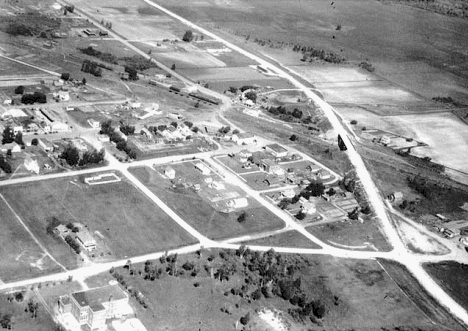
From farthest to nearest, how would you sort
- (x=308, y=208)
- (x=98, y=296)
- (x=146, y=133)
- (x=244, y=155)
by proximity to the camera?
1. (x=146, y=133)
2. (x=244, y=155)
3. (x=308, y=208)
4. (x=98, y=296)

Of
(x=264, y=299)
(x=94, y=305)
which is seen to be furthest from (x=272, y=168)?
(x=94, y=305)

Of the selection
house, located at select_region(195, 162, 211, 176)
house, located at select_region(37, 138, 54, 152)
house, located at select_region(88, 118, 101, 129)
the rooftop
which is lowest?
house, located at select_region(37, 138, 54, 152)

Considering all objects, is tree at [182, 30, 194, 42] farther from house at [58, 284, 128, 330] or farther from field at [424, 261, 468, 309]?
house at [58, 284, 128, 330]

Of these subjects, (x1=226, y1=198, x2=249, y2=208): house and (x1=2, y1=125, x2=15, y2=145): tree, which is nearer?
(x1=226, y1=198, x2=249, y2=208): house

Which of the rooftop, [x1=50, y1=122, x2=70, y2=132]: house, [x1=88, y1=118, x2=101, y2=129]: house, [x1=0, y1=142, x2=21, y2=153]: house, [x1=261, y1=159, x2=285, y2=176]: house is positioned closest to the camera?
the rooftop

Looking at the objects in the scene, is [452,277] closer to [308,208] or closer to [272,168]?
[308,208]

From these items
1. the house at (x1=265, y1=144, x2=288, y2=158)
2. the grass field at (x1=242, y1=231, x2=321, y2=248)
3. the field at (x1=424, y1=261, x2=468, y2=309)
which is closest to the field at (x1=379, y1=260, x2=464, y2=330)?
the field at (x1=424, y1=261, x2=468, y2=309)

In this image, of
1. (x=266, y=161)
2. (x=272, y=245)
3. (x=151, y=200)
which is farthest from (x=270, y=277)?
(x=266, y=161)

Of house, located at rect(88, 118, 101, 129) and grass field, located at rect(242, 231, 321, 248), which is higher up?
grass field, located at rect(242, 231, 321, 248)
